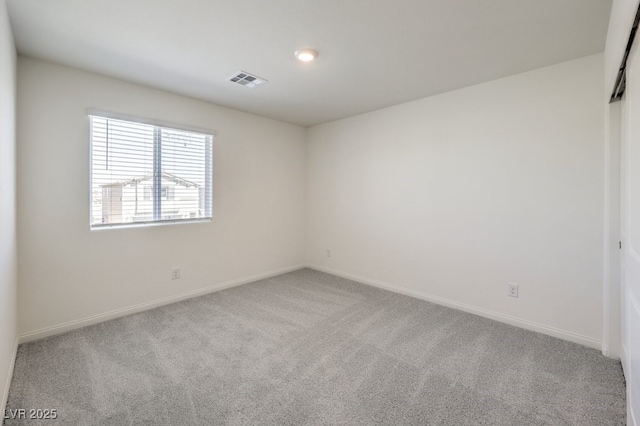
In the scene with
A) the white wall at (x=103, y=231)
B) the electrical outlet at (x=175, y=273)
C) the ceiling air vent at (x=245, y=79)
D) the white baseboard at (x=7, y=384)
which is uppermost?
→ the ceiling air vent at (x=245, y=79)

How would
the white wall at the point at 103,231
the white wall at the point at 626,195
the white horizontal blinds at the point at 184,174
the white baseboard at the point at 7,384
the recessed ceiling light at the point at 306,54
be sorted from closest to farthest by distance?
the white wall at the point at 626,195 < the white baseboard at the point at 7,384 < the recessed ceiling light at the point at 306,54 < the white wall at the point at 103,231 < the white horizontal blinds at the point at 184,174

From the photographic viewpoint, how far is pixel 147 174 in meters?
3.00

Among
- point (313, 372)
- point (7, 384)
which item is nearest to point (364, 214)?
point (313, 372)

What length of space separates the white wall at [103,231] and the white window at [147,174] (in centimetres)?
11

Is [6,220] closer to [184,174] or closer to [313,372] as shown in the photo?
[184,174]

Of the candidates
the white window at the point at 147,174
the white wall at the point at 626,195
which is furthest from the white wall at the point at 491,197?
the white window at the point at 147,174

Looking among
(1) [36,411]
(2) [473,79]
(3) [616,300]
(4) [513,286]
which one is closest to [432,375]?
(4) [513,286]

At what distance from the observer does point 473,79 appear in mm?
2730

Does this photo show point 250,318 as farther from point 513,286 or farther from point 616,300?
point 616,300

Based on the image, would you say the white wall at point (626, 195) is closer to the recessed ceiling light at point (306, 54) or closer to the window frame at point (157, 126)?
the recessed ceiling light at point (306, 54)

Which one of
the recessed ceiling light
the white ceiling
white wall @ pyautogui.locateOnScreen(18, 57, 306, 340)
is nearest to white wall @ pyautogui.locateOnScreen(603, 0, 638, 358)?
the white ceiling

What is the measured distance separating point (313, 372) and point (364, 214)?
7.75 feet

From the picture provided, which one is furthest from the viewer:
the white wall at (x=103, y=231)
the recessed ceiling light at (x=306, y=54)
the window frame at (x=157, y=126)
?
the window frame at (x=157, y=126)

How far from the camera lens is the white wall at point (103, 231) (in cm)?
234
